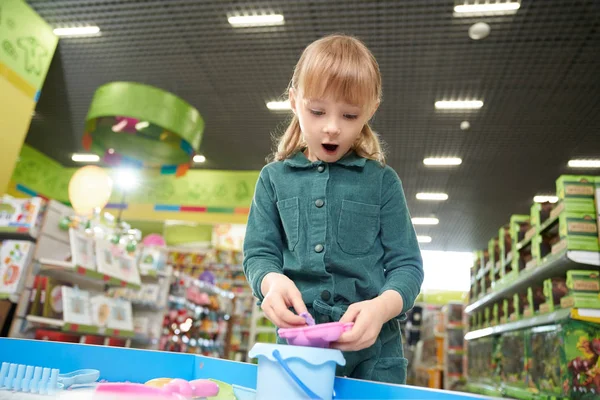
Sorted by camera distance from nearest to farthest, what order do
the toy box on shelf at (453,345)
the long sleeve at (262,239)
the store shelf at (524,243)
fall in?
the long sleeve at (262,239), the store shelf at (524,243), the toy box on shelf at (453,345)

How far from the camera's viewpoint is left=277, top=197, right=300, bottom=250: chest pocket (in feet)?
3.22

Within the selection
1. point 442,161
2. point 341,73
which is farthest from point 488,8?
point 341,73

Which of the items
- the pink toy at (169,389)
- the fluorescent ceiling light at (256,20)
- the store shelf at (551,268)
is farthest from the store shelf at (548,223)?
the fluorescent ceiling light at (256,20)

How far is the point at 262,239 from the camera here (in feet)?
3.23

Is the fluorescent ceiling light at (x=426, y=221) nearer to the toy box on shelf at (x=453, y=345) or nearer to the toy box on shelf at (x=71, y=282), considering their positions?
the toy box on shelf at (x=453, y=345)

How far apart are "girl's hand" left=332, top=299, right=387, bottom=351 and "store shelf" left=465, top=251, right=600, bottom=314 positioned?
2.60 m

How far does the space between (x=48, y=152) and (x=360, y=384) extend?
10.5 metres

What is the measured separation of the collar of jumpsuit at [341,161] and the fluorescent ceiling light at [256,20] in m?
4.55

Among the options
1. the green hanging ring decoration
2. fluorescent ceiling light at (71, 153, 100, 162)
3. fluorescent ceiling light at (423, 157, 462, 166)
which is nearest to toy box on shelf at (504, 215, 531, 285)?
the green hanging ring decoration

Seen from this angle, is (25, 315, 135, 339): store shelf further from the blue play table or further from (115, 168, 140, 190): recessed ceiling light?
(115, 168, 140, 190): recessed ceiling light

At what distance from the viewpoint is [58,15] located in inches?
223

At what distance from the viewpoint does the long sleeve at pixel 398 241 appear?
91 centimetres

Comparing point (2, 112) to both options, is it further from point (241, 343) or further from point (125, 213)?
point (125, 213)

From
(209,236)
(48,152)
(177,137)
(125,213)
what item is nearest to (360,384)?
(177,137)
